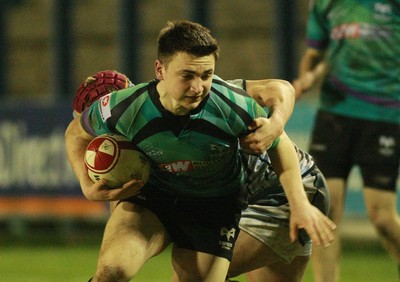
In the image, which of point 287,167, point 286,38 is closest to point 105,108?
point 287,167

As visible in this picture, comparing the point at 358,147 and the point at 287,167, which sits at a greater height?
the point at 287,167

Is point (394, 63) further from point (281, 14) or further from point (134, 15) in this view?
point (134, 15)

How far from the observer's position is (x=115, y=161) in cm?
530

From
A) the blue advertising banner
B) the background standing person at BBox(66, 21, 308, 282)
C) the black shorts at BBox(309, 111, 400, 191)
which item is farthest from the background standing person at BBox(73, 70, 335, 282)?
the blue advertising banner

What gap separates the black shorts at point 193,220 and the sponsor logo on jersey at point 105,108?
49 cm

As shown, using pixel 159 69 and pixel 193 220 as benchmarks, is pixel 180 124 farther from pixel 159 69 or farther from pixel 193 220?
pixel 193 220

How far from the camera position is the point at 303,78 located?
762 centimetres

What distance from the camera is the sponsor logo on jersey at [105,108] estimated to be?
5344 mm

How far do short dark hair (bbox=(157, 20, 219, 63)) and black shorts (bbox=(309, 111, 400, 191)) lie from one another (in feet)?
7.79

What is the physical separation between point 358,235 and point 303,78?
505cm

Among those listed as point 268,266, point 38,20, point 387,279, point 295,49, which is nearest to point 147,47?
point 38,20

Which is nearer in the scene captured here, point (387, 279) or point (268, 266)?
point (268, 266)

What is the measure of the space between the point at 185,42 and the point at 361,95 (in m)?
2.61

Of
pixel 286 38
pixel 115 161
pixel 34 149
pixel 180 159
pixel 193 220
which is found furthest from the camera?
pixel 286 38
